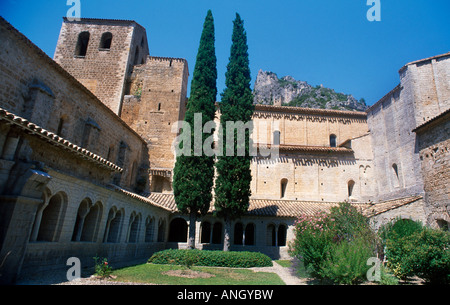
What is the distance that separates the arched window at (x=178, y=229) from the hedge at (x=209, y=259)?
789 centimetres

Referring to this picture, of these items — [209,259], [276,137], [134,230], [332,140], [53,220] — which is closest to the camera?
[53,220]

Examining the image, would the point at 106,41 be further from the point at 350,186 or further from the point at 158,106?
the point at 350,186

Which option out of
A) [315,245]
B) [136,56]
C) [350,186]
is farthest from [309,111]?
[315,245]

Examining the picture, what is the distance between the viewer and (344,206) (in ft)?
47.5

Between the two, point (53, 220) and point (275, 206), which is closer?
point (53, 220)

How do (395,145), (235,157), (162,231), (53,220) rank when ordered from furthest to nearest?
(395,145)
(162,231)
(235,157)
(53,220)

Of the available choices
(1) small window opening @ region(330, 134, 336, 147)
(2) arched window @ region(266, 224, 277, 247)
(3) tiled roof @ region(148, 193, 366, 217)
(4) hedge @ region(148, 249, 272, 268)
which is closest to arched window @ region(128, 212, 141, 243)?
(4) hedge @ region(148, 249, 272, 268)

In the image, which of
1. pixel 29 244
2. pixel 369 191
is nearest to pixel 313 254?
pixel 29 244

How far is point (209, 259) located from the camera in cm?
1430

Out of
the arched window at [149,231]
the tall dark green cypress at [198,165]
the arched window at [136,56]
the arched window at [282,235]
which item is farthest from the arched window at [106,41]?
the arched window at [282,235]

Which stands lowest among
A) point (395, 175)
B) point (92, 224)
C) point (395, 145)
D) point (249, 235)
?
point (249, 235)

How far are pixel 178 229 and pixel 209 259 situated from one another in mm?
8646

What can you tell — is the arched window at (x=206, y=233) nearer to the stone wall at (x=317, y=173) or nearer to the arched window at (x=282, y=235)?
→ the stone wall at (x=317, y=173)
